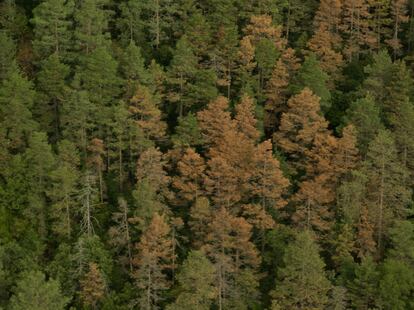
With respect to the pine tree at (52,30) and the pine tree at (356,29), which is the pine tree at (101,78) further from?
the pine tree at (356,29)

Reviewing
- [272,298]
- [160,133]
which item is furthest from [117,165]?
[272,298]

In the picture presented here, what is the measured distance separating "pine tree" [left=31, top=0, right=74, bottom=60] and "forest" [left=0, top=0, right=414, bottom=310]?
0.23 m

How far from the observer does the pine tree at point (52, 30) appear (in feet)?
302

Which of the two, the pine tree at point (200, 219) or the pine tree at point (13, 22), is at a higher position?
the pine tree at point (13, 22)

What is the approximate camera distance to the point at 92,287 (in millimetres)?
72750

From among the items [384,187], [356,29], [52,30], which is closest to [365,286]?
[384,187]

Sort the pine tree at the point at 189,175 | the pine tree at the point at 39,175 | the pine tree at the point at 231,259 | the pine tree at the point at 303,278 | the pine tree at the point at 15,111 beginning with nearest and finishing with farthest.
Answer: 1. the pine tree at the point at 303,278
2. the pine tree at the point at 231,259
3. the pine tree at the point at 39,175
4. the pine tree at the point at 189,175
5. the pine tree at the point at 15,111

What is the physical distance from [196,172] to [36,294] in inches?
777

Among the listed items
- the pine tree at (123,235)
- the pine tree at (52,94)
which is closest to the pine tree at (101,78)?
the pine tree at (52,94)

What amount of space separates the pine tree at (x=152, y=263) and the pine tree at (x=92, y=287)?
301cm

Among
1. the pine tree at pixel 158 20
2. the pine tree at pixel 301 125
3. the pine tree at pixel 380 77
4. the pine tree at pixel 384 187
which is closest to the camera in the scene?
the pine tree at pixel 384 187

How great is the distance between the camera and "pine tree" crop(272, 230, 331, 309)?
2820 inches

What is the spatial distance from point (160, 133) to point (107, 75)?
7929 mm

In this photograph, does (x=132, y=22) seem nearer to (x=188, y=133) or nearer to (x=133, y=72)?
(x=133, y=72)
